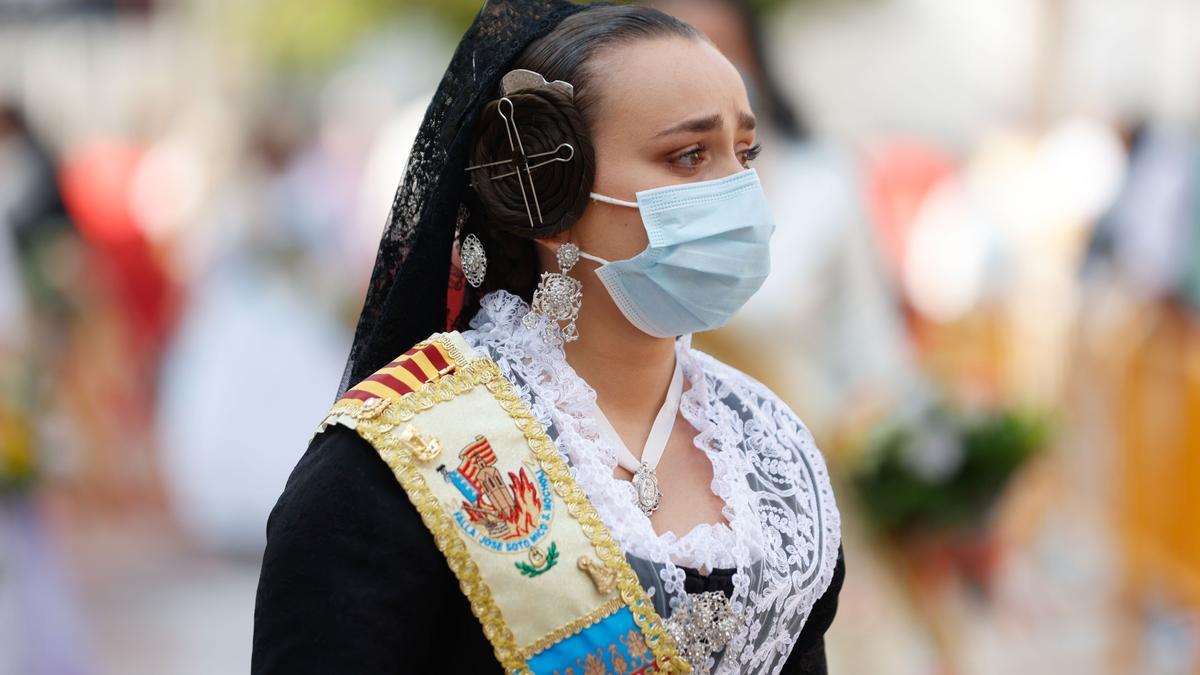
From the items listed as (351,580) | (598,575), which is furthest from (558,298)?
(351,580)

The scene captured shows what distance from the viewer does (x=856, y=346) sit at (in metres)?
5.22

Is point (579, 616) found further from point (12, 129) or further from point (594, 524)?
point (12, 129)

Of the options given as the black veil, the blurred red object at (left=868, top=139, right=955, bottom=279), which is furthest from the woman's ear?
the blurred red object at (left=868, top=139, right=955, bottom=279)

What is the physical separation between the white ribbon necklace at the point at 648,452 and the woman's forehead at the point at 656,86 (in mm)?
411

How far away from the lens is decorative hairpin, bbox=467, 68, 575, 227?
2318 millimetres

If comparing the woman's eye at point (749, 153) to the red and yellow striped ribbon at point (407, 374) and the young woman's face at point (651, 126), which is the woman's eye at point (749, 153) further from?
the red and yellow striped ribbon at point (407, 374)

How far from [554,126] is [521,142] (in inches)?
2.1

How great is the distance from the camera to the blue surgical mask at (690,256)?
2350mm

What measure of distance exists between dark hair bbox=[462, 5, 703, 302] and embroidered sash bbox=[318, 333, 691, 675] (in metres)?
0.27

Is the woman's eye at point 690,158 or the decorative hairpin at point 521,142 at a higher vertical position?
the decorative hairpin at point 521,142

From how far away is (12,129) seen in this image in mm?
10320

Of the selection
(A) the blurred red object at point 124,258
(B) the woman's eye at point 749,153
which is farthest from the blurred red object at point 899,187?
(B) the woman's eye at point 749,153

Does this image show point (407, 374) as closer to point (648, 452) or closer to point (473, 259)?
point (473, 259)

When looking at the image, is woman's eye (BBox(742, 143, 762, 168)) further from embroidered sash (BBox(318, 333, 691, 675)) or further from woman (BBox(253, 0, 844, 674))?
embroidered sash (BBox(318, 333, 691, 675))
